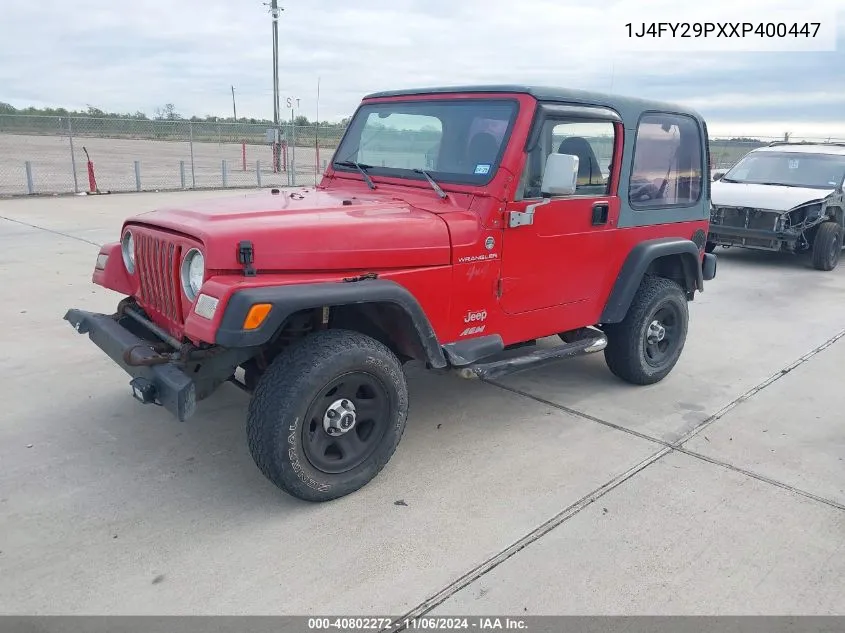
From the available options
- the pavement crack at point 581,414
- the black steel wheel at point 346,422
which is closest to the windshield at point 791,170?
the pavement crack at point 581,414

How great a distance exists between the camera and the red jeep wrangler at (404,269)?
309 cm

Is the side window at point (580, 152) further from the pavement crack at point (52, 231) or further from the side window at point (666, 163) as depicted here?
the pavement crack at point (52, 231)

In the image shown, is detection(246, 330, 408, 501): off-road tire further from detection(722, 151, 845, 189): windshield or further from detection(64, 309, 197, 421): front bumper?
detection(722, 151, 845, 189): windshield

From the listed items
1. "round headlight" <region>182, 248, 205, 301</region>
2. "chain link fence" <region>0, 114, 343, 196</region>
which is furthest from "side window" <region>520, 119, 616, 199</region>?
"chain link fence" <region>0, 114, 343, 196</region>

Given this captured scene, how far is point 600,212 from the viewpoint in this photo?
429 cm

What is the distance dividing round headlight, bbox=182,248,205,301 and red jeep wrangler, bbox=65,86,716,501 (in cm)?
1

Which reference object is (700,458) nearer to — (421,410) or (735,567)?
(735,567)

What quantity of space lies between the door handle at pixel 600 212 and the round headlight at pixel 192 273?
2.38 m

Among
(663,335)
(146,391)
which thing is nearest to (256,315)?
(146,391)

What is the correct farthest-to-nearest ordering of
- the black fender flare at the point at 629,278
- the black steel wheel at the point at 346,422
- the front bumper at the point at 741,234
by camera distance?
the front bumper at the point at 741,234, the black fender flare at the point at 629,278, the black steel wheel at the point at 346,422

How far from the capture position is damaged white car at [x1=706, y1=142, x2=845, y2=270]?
31.1 ft

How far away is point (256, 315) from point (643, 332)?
2.93m

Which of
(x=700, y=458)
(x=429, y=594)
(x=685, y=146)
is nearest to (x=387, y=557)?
(x=429, y=594)

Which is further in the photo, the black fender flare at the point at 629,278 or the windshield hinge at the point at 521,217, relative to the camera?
the black fender flare at the point at 629,278
